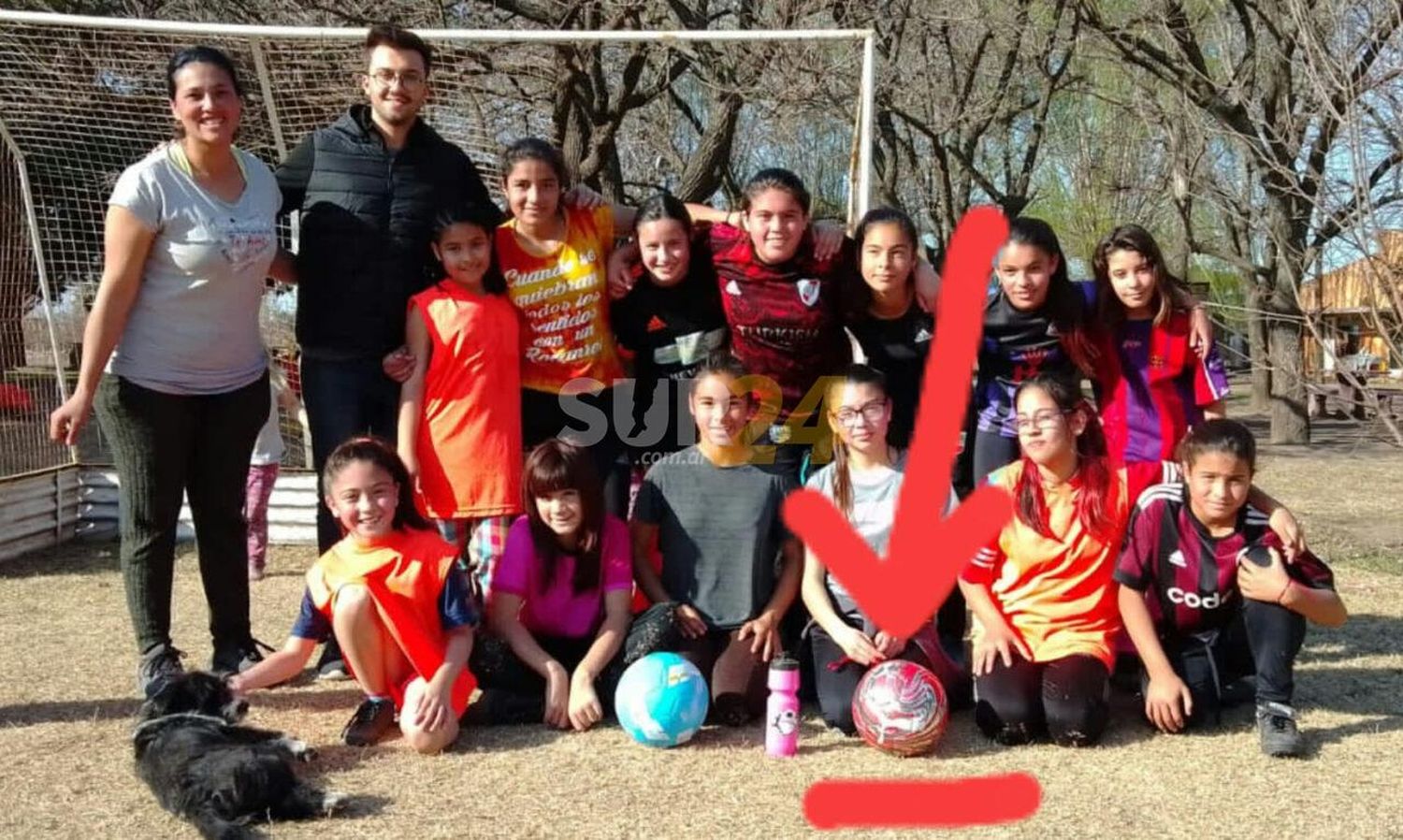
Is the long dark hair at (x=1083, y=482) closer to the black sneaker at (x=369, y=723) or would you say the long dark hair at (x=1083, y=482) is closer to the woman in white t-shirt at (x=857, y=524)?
the woman in white t-shirt at (x=857, y=524)

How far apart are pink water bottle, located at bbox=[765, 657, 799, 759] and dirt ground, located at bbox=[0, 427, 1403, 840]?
64 millimetres

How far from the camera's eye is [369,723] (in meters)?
3.74

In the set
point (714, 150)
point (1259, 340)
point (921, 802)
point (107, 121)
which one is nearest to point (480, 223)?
point (921, 802)

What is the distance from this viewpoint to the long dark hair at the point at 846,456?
161 inches

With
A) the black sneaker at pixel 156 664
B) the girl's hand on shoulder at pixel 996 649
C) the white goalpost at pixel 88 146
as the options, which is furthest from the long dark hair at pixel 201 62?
the girl's hand on shoulder at pixel 996 649

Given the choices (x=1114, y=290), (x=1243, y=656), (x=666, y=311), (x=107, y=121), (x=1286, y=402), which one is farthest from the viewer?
(x=1286, y=402)

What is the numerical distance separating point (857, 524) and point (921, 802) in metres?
1.06

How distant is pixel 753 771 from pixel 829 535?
3.05 feet

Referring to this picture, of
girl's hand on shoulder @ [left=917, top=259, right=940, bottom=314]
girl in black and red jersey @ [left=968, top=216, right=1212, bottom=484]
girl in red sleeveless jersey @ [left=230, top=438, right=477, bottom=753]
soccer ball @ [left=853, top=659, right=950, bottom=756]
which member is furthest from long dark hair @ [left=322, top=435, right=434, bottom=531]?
girl in black and red jersey @ [left=968, top=216, right=1212, bottom=484]

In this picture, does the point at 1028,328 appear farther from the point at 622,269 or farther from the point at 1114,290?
the point at 622,269

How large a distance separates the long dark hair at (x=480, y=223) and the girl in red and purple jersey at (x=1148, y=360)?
7.10ft

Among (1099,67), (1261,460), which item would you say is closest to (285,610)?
(1261,460)

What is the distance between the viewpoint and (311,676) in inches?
178

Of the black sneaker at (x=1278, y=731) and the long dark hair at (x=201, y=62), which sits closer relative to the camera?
the black sneaker at (x=1278, y=731)
